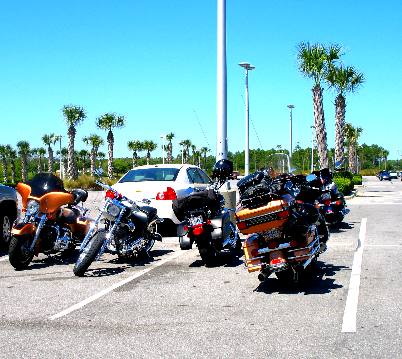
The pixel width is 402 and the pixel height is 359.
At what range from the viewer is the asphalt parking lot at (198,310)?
4730mm

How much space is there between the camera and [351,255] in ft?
30.1

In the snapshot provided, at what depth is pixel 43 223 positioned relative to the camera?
28.1 ft

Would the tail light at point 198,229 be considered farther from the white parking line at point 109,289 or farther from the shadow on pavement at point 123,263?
the shadow on pavement at point 123,263

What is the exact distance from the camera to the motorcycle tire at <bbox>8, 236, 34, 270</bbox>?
8297 mm

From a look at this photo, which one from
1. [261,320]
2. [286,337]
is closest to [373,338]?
[286,337]

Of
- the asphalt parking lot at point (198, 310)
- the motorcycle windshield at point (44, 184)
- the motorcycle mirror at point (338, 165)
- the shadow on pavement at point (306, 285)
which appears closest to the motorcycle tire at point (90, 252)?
the asphalt parking lot at point (198, 310)

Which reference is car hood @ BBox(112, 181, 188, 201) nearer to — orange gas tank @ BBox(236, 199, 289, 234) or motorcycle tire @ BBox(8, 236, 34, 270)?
motorcycle tire @ BBox(8, 236, 34, 270)

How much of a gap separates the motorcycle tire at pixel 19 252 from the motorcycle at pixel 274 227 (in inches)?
136

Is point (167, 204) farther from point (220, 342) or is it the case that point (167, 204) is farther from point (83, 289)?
point (220, 342)

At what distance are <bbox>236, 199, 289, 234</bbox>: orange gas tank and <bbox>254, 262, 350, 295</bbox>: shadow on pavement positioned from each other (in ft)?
2.61

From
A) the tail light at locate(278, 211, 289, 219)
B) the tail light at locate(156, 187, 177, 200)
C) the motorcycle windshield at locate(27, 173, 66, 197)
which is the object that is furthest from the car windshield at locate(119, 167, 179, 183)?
the tail light at locate(278, 211, 289, 219)

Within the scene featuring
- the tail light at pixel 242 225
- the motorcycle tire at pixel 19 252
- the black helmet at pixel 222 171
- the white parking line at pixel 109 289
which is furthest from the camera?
the black helmet at pixel 222 171

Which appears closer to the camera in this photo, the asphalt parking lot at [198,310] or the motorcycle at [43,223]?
the asphalt parking lot at [198,310]

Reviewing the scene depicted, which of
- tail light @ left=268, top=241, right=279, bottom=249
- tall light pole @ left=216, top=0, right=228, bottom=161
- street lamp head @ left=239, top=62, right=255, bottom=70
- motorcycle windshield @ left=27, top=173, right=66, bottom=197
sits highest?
street lamp head @ left=239, top=62, right=255, bottom=70
